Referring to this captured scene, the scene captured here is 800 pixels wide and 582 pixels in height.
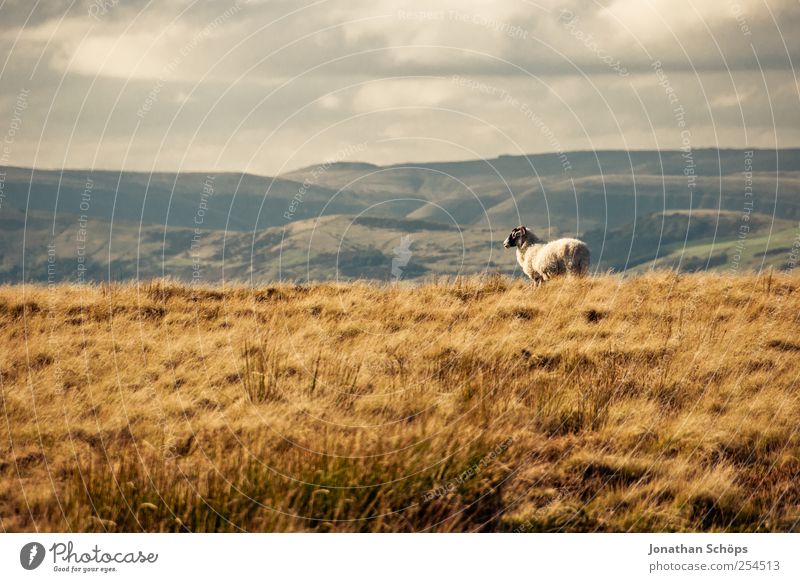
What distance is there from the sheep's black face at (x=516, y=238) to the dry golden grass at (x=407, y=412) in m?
5.92

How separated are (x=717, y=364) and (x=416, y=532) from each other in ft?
21.3

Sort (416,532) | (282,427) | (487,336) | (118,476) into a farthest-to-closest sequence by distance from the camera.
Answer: (487,336) < (282,427) < (118,476) < (416,532)

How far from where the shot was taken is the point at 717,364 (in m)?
13.1

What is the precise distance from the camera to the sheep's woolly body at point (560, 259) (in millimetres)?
21828

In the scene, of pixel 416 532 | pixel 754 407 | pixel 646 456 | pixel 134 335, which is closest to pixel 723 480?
pixel 646 456

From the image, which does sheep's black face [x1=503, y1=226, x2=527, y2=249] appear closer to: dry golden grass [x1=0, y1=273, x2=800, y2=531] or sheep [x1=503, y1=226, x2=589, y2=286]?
sheep [x1=503, y1=226, x2=589, y2=286]
